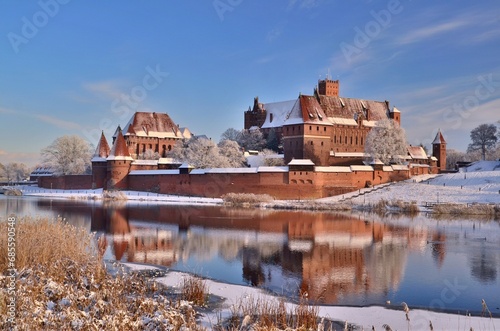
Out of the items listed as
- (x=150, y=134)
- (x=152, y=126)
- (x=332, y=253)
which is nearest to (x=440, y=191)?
(x=332, y=253)

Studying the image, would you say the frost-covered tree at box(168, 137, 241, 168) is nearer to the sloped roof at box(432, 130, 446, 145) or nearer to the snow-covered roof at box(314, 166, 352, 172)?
the snow-covered roof at box(314, 166, 352, 172)

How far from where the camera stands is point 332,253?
1221 centimetres

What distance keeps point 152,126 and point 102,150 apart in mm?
8241

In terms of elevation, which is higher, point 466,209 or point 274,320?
point 466,209

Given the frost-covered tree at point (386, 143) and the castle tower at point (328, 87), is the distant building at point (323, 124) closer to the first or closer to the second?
the frost-covered tree at point (386, 143)

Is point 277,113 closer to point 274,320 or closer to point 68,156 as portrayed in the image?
point 68,156

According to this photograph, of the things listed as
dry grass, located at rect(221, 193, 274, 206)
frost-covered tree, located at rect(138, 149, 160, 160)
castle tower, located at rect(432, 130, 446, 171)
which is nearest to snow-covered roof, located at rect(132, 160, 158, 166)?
frost-covered tree, located at rect(138, 149, 160, 160)

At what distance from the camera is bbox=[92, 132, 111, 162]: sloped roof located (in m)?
39.9

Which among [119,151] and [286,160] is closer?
[286,160]

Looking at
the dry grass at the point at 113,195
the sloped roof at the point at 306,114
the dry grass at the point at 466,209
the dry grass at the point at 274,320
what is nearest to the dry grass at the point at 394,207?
the dry grass at the point at 466,209

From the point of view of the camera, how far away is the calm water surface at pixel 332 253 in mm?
8291

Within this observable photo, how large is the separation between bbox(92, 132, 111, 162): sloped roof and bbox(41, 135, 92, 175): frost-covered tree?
25.9 feet

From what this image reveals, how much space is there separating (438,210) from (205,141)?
20745 mm

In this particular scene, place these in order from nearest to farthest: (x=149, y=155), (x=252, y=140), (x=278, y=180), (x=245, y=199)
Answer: (x=245, y=199)
(x=278, y=180)
(x=149, y=155)
(x=252, y=140)
